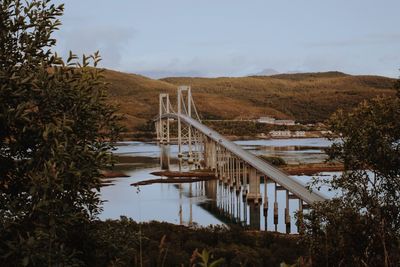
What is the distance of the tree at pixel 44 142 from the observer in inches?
293

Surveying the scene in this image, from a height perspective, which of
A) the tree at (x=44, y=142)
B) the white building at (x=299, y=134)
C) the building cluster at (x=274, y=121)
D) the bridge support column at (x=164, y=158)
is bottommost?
the bridge support column at (x=164, y=158)

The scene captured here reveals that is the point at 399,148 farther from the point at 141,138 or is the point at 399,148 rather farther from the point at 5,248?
the point at 141,138

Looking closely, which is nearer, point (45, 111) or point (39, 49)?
point (45, 111)

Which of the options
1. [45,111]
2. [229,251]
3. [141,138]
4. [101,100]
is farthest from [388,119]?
[141,138]

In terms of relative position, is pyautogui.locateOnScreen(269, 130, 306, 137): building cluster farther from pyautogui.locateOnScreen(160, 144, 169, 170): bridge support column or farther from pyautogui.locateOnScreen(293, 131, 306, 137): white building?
pyautogui.locateOnScreen(160, 144, 169, 170): bridge support column

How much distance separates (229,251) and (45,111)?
14028 mm

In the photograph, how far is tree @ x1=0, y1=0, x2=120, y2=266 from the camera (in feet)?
24.4

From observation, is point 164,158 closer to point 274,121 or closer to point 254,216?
point 254,216

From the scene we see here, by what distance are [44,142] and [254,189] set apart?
43.2 meters

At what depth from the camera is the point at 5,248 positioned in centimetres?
813

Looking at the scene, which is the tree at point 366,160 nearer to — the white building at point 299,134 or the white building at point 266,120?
the white building at point 299,134

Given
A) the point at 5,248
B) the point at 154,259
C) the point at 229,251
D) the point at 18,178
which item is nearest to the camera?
the point at 5,248

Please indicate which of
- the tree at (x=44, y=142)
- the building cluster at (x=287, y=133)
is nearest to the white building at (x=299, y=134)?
the building cluster at (x=287, y=133)

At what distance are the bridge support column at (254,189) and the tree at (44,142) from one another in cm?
4085
